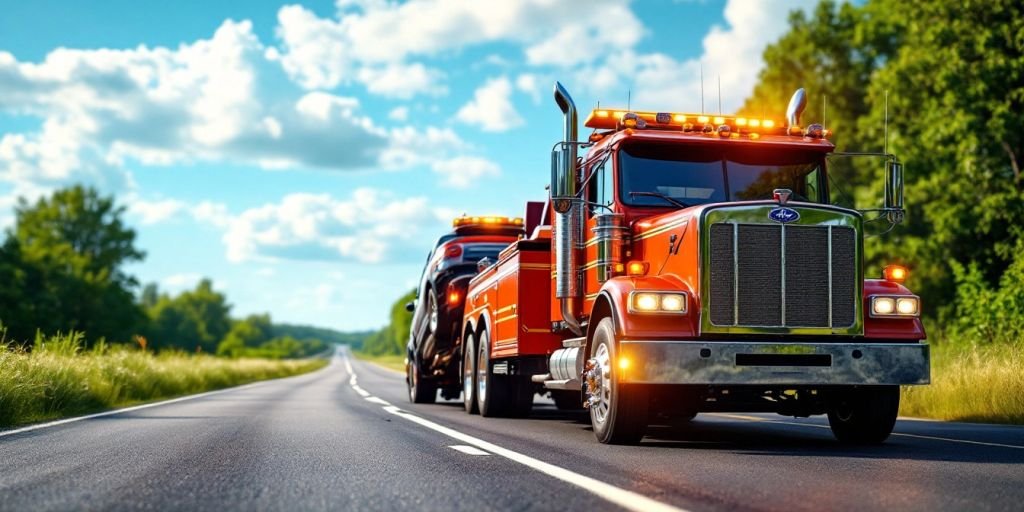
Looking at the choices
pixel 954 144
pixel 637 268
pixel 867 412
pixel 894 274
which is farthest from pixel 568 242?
pixel 954 144

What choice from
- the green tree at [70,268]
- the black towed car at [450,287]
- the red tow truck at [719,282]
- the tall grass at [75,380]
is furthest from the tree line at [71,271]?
the red tow truck at [719,282]

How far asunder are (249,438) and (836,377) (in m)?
5.46

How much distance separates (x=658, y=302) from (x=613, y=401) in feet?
3.15

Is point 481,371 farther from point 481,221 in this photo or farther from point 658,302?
point 658,302

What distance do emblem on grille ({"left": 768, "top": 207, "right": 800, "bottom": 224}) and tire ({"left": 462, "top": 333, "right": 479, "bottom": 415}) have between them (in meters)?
7.38

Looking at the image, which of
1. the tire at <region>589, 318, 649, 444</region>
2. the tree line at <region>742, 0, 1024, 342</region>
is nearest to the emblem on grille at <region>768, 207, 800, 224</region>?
the tire at <region>589, 318, 649, 444</region>

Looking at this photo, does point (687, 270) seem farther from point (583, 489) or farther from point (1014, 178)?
point (1014, 178)

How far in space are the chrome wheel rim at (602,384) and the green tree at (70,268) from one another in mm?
58437

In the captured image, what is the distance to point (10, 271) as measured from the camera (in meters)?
61.7

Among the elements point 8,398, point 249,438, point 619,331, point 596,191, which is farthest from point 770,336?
point 8,398

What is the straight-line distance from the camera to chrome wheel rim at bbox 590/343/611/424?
9.08 m

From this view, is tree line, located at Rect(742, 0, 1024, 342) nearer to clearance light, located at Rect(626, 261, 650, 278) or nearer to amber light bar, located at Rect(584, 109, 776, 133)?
amber light bar, located at Rect(584, 109, 776, 133)

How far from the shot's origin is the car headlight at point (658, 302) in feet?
28.2

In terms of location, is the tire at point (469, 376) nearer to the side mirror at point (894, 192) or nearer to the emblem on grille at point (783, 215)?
the side mirror at point (894, 192)
